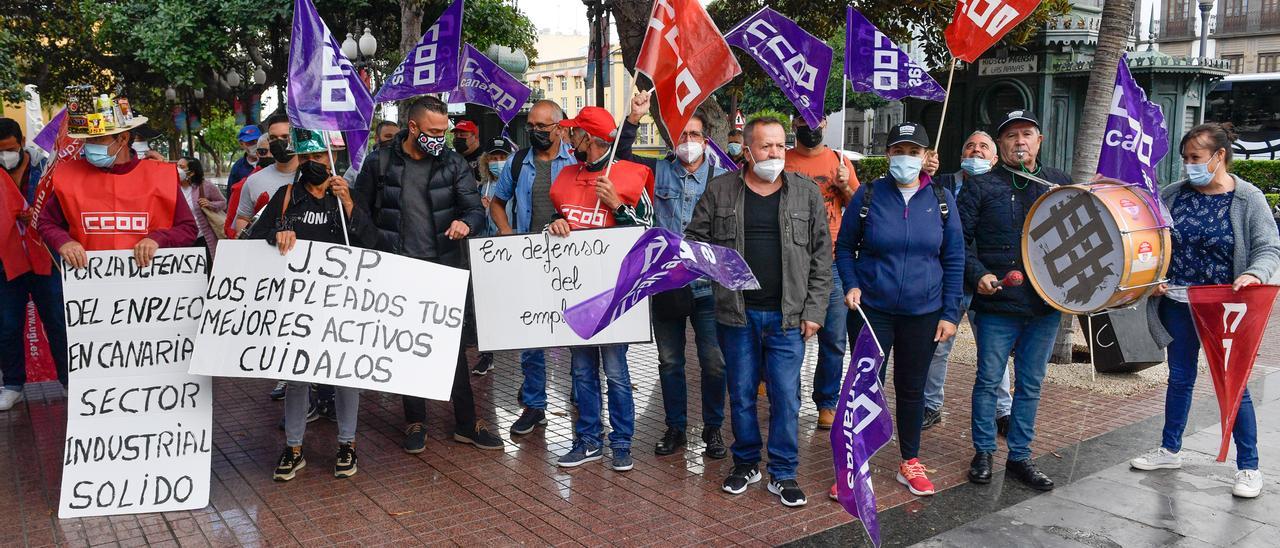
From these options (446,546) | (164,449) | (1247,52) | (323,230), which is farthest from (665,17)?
(1247,52)

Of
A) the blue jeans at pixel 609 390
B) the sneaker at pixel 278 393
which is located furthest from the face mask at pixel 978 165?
the sneaker at pixel 278 393

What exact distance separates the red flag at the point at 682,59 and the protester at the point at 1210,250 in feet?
7.86

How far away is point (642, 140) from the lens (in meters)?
68.4

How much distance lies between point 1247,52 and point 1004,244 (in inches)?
1974

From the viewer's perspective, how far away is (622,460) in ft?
17.8

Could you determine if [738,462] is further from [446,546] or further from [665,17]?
[665,17]

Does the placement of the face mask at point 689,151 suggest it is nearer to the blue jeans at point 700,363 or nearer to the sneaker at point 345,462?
the blue jeans at point 700,363

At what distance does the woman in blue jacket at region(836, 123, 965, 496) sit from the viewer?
4.87m

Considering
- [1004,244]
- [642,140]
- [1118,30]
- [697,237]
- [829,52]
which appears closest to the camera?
[697,237]

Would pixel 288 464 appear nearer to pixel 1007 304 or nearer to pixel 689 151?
pixel 689 151

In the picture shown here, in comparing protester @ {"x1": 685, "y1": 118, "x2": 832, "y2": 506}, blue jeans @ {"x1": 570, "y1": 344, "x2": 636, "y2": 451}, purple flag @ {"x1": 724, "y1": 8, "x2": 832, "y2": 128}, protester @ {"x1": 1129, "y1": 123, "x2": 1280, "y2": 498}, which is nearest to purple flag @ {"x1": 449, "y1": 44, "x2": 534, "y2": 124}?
purple flag @ {"x1": 724, "y1": 8, "x2": 832, "y2": 128}

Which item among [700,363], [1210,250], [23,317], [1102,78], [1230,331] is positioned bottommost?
[700,363]

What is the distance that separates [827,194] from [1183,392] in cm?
230

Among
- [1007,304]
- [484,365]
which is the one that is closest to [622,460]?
[1007,304]
